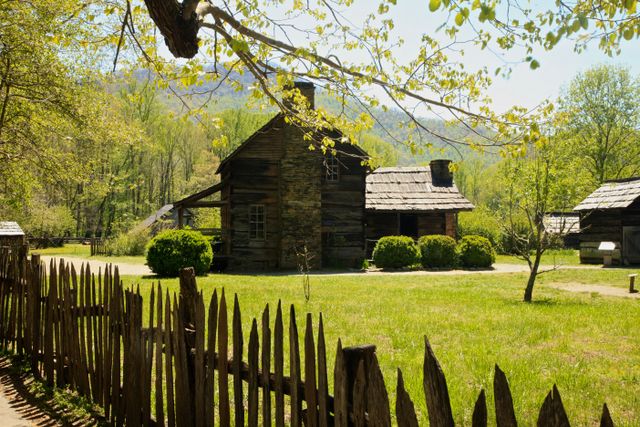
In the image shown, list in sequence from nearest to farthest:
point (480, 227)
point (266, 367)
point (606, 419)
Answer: point (606, 419) < point (266, 367) < point (480, 227)

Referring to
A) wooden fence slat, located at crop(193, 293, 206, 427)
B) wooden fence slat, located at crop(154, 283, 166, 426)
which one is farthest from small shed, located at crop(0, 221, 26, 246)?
wooden fence slat, located at crop(193, 293, 206, 427)

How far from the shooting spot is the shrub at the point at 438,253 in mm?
25375

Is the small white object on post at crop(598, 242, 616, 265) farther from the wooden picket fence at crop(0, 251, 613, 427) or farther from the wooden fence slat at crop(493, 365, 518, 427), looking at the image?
the wooden fence slat at crop(493, 365, 518, 427)

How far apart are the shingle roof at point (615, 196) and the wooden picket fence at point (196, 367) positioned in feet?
84.7

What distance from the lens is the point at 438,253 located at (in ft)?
83.1

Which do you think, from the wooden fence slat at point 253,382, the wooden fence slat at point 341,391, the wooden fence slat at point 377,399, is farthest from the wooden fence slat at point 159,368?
the wooden fence slat at point 377,399

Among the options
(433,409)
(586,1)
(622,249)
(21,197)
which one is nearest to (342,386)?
(433,409)

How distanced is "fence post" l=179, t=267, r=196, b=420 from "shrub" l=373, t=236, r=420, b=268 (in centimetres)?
2124

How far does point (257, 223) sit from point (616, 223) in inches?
744

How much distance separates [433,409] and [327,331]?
677cm

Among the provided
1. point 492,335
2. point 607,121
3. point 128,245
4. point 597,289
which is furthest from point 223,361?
point 607,121

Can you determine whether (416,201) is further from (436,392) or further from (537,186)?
(436,392)

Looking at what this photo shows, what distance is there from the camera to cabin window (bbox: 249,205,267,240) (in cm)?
2466

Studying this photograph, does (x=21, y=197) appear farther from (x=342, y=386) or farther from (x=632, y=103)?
(x=632, y=103)
